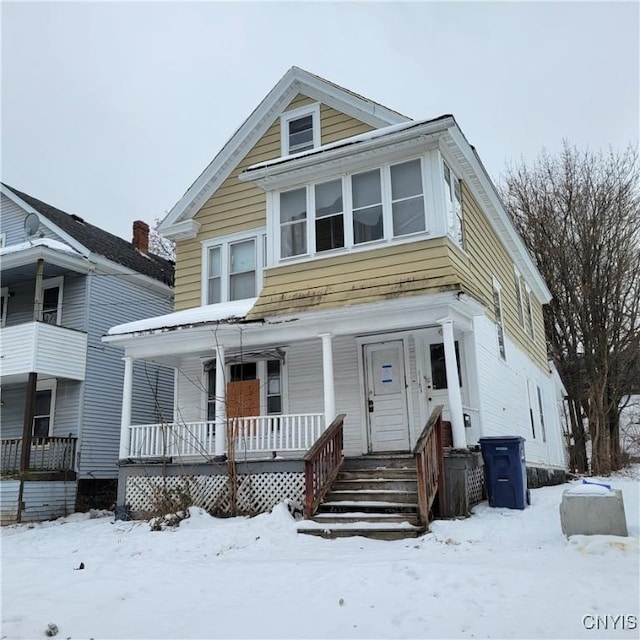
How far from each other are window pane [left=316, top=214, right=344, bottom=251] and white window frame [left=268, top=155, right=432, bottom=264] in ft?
0.34

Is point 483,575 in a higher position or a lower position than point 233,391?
lower

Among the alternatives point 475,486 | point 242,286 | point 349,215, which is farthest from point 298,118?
point 475,486

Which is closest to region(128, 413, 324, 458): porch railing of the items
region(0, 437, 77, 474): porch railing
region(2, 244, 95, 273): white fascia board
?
region(0, 437, 77, 474): porch railing

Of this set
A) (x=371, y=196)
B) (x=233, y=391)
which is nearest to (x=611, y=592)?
(x=371, y=196)

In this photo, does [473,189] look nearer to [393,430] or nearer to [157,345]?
[393,430]

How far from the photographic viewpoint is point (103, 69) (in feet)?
77.1

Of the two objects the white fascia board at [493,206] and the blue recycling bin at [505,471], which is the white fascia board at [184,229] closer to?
the white fascia board at [493,206]

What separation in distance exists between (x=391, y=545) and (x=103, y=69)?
22.7m

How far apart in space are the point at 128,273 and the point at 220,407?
8486 mm

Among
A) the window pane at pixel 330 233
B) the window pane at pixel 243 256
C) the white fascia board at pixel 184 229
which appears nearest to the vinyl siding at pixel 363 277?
the window pane at pixel 330 233

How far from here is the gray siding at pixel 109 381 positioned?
16828 millimetres

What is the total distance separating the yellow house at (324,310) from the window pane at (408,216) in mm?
26

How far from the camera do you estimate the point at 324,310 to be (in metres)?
10.7

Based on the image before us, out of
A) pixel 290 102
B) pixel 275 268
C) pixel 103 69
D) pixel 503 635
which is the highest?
pixel 103 69
